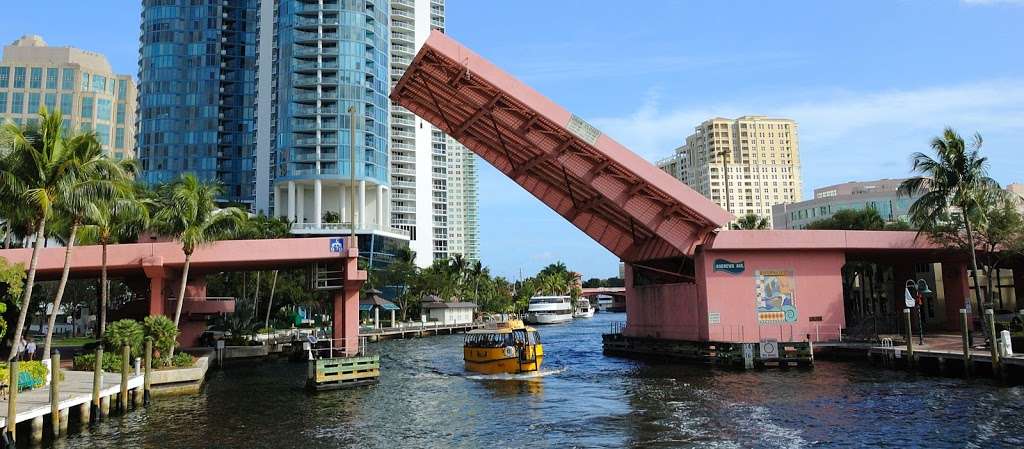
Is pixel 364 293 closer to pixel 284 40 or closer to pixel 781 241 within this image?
pixel 781 241

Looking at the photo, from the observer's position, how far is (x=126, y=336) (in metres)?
29.3

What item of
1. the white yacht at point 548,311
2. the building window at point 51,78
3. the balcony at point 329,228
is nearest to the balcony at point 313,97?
the balcony at point 329,228

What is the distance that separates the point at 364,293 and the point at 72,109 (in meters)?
102

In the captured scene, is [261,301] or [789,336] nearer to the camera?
[789,336]

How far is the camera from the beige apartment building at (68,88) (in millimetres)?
133125

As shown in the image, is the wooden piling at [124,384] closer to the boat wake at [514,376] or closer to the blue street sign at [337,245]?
the blue street sign at [337,245]

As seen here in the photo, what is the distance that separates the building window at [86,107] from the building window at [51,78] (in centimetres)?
532

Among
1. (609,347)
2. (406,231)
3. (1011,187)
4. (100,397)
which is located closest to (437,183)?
(406,231)

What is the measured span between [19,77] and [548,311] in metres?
106

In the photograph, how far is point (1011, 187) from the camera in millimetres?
Result: 115250

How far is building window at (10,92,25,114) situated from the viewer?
5212 inches

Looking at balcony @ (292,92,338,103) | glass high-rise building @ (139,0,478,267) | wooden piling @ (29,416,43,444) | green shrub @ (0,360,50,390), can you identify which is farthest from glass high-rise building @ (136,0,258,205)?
wooden piling @ (29,416,43,444)

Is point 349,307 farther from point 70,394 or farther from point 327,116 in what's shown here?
point 327,116

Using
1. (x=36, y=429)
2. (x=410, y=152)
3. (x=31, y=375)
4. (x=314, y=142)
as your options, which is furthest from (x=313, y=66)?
(x=36, y=429)
